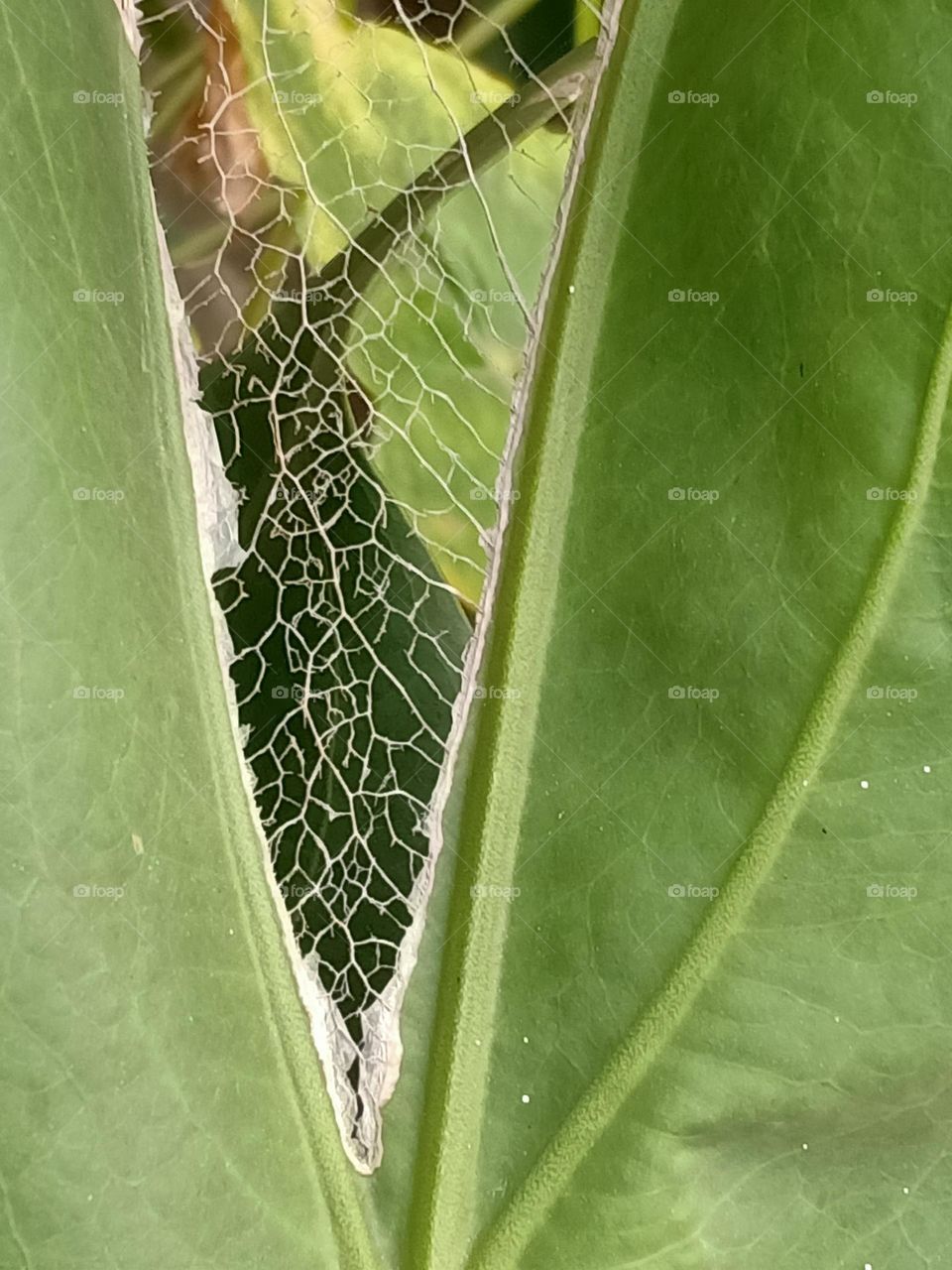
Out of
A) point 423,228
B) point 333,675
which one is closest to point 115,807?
point 333,675

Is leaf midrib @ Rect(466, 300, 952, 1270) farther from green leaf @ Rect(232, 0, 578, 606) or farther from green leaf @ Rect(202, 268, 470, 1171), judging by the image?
green leaf @ Rect(232, 0, 578, 606)

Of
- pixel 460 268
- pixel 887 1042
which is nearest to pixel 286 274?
pixel 460 268

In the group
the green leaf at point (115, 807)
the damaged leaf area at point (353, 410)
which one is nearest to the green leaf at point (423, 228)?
the damaged leaf area at point (353, 410)

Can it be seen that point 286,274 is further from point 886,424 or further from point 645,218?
point 886,424

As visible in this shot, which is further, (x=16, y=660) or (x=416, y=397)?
(x=416, y=397)

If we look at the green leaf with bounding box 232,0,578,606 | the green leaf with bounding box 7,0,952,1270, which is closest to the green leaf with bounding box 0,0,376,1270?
the green leaf with bounding box 7,0,952,1270

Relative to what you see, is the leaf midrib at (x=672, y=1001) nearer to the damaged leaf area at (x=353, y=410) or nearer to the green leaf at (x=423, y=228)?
the damaged leaf area at (x=353, y=410)

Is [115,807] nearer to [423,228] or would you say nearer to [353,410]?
[353,410]
